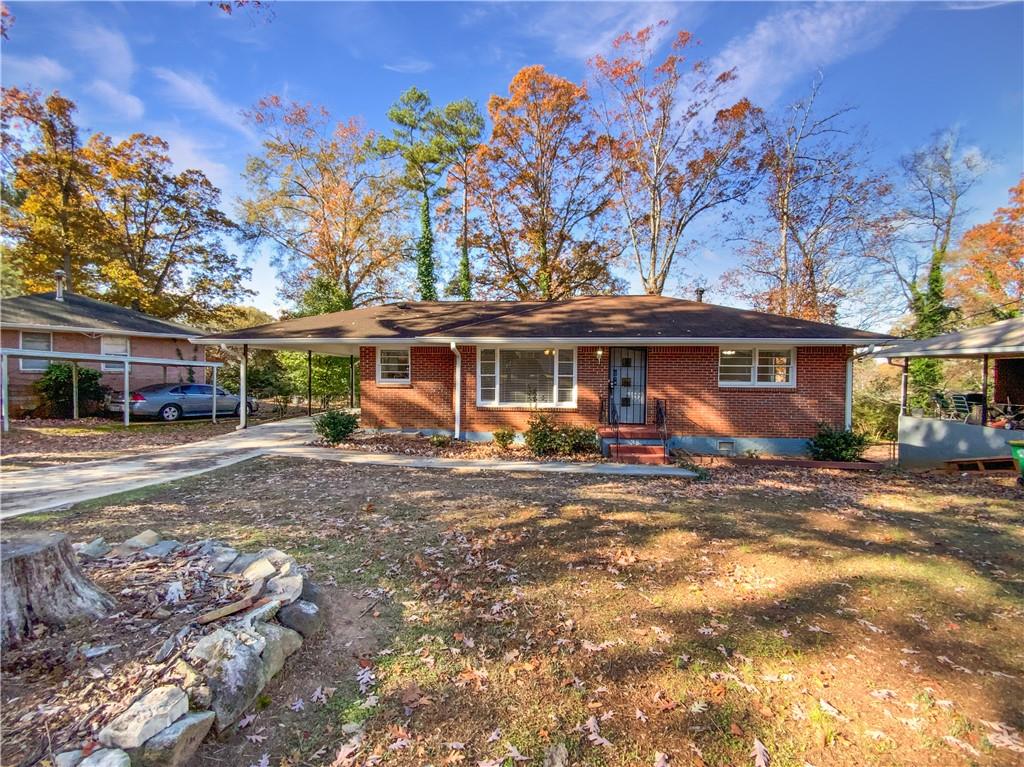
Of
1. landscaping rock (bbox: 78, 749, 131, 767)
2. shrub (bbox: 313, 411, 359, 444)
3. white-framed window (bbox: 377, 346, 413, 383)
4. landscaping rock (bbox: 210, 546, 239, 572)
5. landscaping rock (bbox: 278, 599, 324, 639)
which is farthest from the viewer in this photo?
white-framed window (bbox: 377, 346, 413, 383)

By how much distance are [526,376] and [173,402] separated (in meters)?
12.7

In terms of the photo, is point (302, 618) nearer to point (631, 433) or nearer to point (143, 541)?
point (143, 541)

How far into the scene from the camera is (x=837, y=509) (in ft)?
21.8

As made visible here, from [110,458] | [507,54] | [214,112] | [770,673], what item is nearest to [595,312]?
[214,112]

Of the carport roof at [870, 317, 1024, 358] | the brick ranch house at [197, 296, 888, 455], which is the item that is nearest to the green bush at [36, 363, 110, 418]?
the brick ranch house at [197, 296, 888, 455]

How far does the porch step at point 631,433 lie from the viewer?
10.6 m

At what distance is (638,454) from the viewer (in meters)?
10.1

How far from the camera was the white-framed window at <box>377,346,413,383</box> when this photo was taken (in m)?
12.4

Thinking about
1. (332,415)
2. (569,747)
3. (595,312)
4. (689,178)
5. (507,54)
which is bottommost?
(569,747)

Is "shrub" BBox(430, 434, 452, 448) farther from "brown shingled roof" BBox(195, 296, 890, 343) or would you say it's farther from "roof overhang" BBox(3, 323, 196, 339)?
"roof overhang" BBox(3, 323, 196, 339)

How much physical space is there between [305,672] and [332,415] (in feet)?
29.8

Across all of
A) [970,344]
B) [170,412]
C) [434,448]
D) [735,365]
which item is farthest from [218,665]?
[170,412]

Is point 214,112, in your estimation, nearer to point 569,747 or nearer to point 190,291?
point 569,747

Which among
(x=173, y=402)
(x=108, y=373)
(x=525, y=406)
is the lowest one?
(x=173, y=402)
